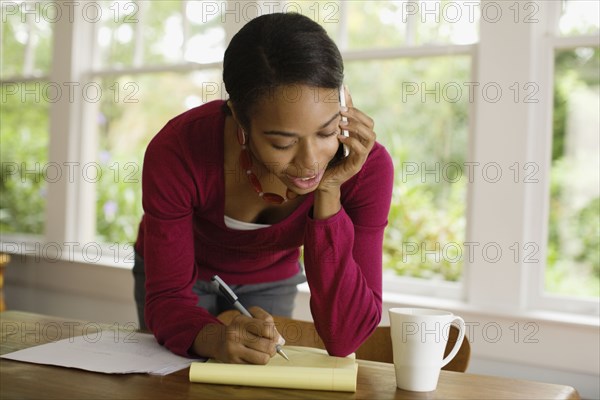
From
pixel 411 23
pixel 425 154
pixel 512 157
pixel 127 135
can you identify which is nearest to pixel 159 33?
pixel 127 135

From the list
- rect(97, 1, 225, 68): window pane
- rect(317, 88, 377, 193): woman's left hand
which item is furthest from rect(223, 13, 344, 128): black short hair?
rect(97, 1, 225, 68): window pane

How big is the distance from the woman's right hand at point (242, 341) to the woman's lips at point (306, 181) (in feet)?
0.91

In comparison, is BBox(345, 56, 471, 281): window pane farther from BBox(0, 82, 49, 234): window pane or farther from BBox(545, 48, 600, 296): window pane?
BBox(0, 82, 49, 234): window pane

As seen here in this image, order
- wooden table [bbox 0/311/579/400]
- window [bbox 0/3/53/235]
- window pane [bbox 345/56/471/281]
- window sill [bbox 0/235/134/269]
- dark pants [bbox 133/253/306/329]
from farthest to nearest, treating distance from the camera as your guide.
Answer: window [bbox 0/3/53/235] → window sill [bbox 0/235/134/269] → window pane [bbox 345/56/471/281] → dark pants [bbox 133/253/306/329] → wooden table [bbox 0/311/579/400]

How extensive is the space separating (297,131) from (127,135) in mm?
2831

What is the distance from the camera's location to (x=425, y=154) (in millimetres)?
3055

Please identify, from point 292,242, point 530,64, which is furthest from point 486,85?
point 292,242

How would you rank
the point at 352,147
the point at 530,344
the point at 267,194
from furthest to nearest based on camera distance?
the point at 530,344
the point at 267,194
the point at 352,147

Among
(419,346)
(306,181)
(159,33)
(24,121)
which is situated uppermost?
(159,33)

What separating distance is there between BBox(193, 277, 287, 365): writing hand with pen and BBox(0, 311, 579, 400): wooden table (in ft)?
0.27

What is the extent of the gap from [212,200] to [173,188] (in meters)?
0.13

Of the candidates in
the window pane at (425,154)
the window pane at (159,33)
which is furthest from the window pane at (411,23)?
the window pane at (159,33)

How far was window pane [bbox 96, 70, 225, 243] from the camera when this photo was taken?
3.78 m

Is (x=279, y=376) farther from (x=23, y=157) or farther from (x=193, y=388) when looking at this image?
(x=23, y=157)
